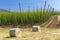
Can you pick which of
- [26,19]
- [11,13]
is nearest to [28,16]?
[26,19]

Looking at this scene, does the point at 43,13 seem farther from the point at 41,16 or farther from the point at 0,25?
the point at 0,25

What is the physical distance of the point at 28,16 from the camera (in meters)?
19.5

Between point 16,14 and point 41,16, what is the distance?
2.35 metres

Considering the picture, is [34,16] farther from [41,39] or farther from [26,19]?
[41,39]

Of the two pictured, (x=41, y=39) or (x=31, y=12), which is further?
(x=31, y=12)

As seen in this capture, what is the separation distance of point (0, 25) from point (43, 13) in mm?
4151

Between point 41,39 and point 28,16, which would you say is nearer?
point 41,39

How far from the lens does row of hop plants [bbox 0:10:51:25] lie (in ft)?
62.5

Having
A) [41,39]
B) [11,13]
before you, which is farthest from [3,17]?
[41,39]

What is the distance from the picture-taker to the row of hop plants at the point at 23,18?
62.5 feet

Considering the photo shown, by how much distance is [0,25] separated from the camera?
18.8m

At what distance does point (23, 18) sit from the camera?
1936cm

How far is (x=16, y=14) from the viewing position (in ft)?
64.3

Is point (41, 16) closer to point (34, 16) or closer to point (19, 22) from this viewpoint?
point (34, 16)
